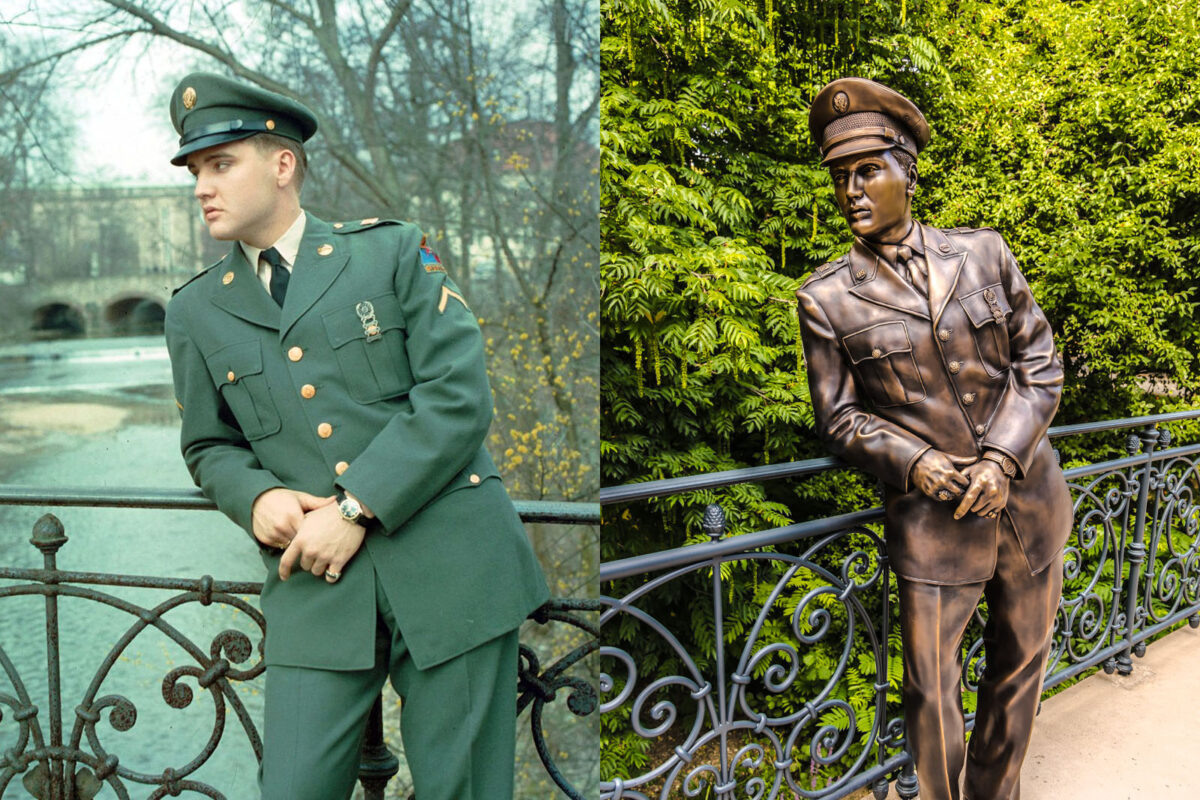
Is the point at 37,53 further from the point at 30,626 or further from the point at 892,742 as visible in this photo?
the point at 892,742

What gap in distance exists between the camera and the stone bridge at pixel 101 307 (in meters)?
6.49

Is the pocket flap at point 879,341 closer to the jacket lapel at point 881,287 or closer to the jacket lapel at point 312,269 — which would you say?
the jacket lapel at point 881,287

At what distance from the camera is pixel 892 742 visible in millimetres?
2725

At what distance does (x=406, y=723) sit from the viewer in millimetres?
1616

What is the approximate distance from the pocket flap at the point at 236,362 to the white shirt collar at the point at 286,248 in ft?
0.55

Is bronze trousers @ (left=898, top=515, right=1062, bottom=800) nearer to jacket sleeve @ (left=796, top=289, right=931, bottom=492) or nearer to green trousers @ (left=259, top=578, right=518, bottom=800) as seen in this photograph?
jacket sleeve @ (left=796, top=289, right=931, bottom=492)

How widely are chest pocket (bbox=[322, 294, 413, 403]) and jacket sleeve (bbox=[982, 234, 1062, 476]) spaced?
1.40m

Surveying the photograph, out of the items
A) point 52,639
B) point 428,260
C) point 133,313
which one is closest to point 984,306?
point 428,260

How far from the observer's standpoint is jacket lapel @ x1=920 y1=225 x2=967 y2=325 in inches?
79.0

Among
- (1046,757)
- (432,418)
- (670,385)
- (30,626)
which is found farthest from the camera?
(30,626)

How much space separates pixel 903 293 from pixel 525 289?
5602 millimetres

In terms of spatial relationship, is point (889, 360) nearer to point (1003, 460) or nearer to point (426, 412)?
point (1003, 460)

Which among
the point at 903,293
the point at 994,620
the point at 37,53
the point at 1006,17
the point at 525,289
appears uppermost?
the point at 1006,17

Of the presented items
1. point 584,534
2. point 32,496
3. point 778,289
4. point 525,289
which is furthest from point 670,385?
point 32,496
